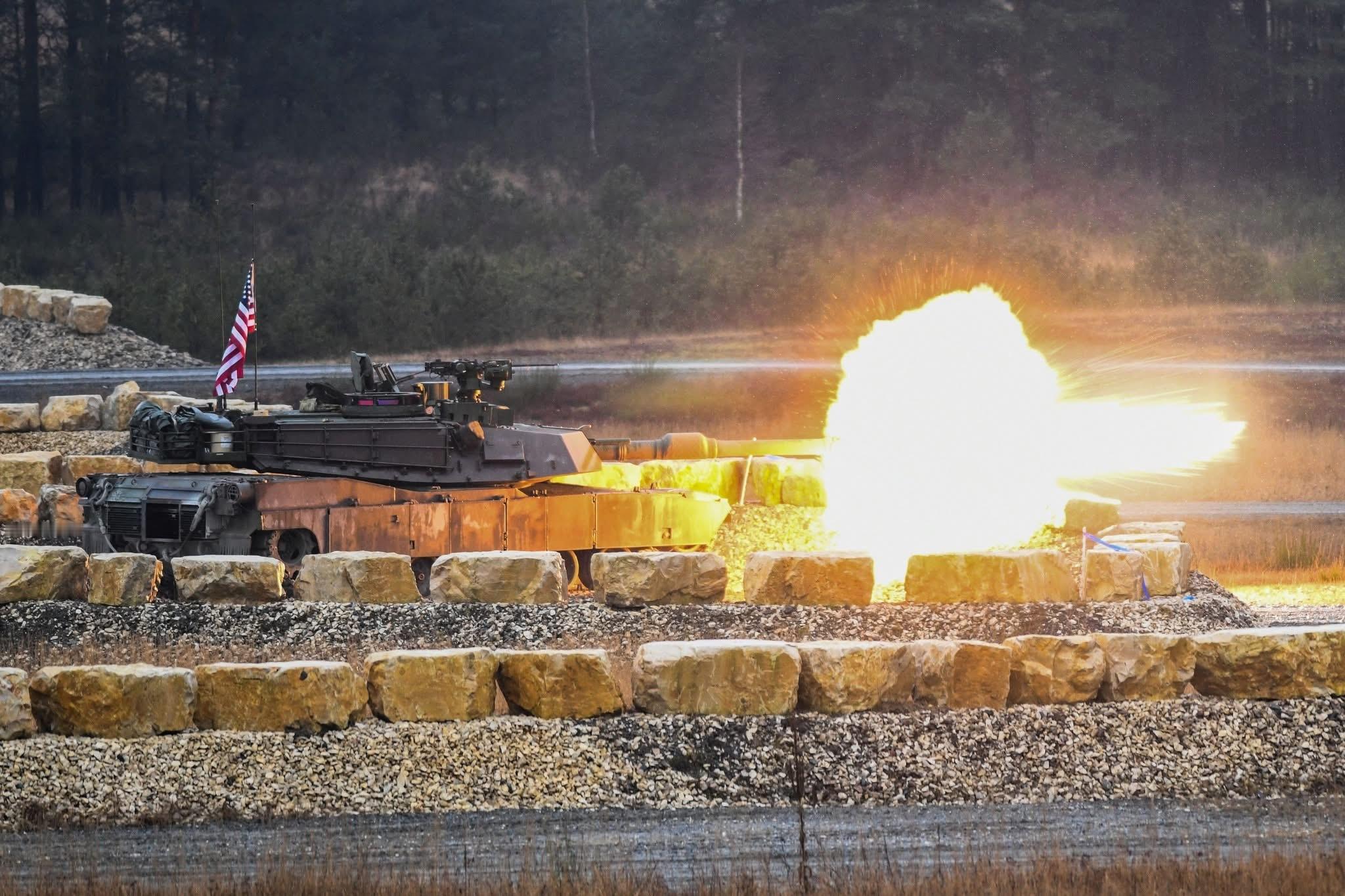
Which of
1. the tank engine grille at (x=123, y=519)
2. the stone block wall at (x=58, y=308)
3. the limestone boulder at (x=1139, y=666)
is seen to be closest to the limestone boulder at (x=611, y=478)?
the tank engine grille at (x=123, y=519)

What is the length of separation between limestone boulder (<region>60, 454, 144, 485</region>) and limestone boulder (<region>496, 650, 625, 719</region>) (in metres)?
16.8

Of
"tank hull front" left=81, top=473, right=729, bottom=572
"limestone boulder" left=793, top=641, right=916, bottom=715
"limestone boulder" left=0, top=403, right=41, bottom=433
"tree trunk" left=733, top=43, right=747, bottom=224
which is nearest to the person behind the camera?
"limestone boulder" left=793, top=641, right=916, bottom=715

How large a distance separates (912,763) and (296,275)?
145ft

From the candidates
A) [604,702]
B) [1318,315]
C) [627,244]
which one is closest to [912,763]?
[604,702]

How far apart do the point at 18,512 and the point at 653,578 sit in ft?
43.1

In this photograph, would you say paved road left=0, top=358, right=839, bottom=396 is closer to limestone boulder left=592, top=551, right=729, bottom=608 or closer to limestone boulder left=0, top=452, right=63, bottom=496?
limestone boulder left=0, top=452, right=63, bottom=496

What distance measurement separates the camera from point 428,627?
67.3ft

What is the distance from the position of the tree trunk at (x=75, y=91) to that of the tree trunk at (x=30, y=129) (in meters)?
1.11

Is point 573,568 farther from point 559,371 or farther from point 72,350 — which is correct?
point 72,350

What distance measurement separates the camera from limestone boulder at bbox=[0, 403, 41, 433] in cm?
3591

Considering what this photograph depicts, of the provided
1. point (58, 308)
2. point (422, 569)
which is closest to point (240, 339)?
point (422, 569)

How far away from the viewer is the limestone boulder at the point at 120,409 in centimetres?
3591

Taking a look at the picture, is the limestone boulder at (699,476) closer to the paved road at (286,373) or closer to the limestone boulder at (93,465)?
the limestone boulder at (93,465)

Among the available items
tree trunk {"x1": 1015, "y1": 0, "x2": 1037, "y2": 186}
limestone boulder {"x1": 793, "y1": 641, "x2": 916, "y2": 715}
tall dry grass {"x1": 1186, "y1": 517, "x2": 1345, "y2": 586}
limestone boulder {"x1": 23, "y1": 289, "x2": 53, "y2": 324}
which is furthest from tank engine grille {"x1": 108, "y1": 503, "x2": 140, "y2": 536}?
tree trunk {"x1": 1015, "y1": 0, "x2": 1037, "y2": 186}
